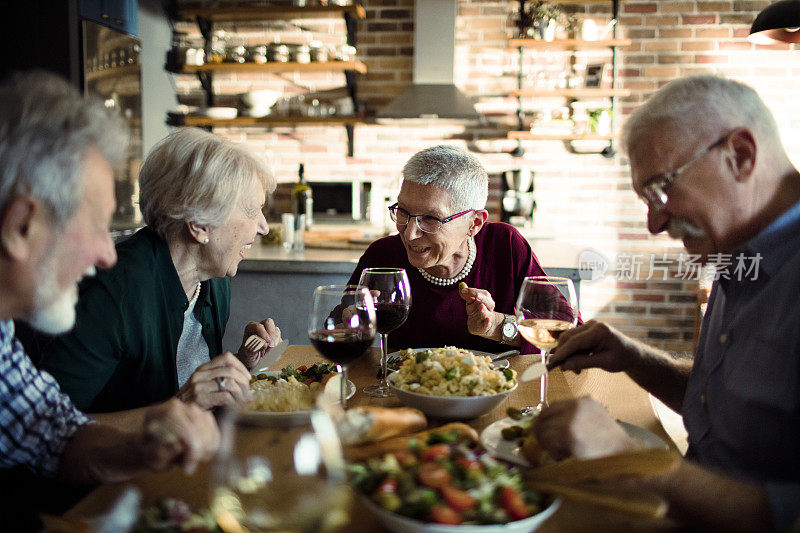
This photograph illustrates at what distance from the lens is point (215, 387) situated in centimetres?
116

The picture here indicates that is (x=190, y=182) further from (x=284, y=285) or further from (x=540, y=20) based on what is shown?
(x=540, y=20)

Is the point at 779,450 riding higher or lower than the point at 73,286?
lower

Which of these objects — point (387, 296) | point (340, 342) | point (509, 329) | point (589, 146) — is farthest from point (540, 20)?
point (340, 342)

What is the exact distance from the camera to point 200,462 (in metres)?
0.87

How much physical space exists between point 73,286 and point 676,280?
4.22 meters

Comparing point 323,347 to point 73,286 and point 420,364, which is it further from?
point 73,286

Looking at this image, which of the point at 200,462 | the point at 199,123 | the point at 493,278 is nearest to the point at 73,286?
the point at 200,462

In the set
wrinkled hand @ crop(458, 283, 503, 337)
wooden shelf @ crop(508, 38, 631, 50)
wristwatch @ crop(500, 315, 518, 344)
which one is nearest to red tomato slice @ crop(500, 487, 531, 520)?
wrinkled hand @ crop(458, 283, 503, 337)

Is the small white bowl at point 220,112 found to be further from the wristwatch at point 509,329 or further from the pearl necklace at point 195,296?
the wristwatch at point 509,329

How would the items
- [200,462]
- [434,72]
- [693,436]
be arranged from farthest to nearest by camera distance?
1. [434,72]
2. [693,436]
3. [200,462]

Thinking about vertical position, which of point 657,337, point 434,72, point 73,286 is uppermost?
point 434,72

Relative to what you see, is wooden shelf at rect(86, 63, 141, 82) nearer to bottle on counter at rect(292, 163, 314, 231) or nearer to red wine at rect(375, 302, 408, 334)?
bottle on counter at rect(292, 163, 314, 231)

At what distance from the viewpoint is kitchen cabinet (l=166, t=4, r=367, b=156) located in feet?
14.3

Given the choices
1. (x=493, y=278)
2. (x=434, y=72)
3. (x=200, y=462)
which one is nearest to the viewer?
(x=200, y=462)
